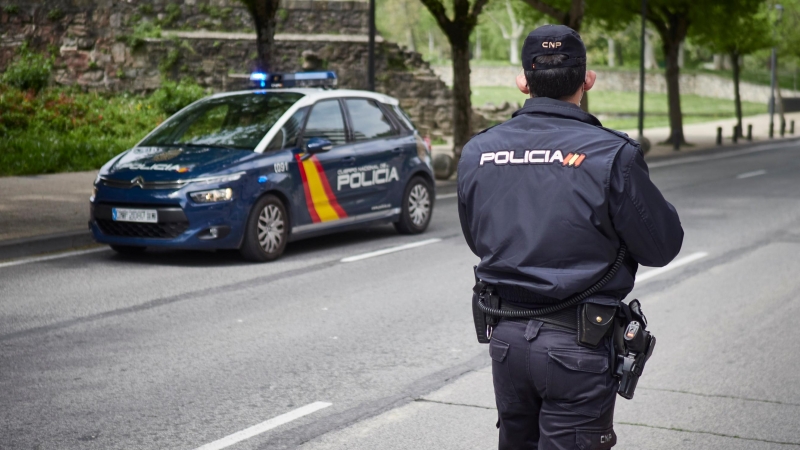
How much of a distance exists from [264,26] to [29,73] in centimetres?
905

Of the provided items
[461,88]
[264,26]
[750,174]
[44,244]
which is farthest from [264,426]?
[750,174]

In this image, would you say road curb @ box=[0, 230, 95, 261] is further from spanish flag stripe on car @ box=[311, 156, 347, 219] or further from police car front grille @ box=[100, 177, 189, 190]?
spanish flag stripe on car @ box=[311, 156, 347, 219]

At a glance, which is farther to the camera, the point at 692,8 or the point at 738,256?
the point at 692,8

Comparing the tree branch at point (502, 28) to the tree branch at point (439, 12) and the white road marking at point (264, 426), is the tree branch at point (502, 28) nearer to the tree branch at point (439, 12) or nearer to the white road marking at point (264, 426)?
the tree branch at point (439, 12)

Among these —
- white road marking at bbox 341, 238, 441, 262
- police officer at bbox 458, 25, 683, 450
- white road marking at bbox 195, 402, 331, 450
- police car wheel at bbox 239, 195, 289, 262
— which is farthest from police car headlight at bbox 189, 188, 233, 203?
police officer at bbox 458, 25, 683, 450

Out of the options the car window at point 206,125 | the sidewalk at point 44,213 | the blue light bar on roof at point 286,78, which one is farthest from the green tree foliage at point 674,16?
the car window at point 206,125

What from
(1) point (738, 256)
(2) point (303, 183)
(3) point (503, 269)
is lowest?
(1) point (738, 256)

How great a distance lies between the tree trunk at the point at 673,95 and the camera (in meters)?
29.7

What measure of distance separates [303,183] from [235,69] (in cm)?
1754

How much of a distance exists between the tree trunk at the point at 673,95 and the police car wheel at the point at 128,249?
69.9 feet

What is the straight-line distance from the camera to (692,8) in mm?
30297

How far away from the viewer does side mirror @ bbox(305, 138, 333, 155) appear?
1063 cm

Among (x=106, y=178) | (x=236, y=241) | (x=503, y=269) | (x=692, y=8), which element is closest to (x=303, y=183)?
(x=236, y=241)

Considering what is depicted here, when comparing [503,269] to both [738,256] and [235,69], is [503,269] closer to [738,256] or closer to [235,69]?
[738,256]
